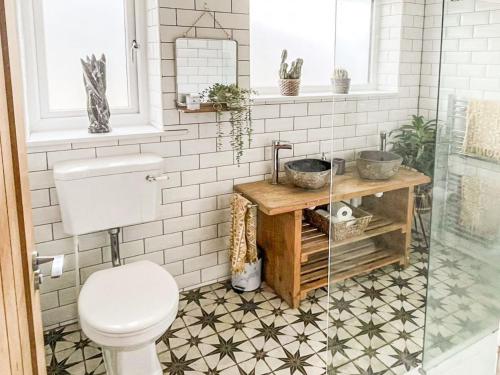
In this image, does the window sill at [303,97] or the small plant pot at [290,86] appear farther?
the small plant pot at [290,86]

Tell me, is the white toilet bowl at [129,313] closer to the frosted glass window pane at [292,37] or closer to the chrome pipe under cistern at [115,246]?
the chrome pipe under cistern at [115,246]

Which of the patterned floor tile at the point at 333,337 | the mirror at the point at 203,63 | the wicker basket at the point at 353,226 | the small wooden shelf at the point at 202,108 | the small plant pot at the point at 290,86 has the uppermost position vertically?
the mirror at the point at 203,63

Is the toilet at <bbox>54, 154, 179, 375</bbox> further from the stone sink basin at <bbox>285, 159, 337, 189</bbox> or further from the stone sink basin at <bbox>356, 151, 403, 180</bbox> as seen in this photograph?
the stone sink basin at <bbox>356, 151, 403, 180</bbox>

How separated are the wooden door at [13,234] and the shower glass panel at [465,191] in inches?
60.5

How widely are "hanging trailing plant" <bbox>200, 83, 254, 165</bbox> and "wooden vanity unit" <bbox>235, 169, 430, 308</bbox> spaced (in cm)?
29

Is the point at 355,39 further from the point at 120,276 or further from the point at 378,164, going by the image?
the point at 120,276

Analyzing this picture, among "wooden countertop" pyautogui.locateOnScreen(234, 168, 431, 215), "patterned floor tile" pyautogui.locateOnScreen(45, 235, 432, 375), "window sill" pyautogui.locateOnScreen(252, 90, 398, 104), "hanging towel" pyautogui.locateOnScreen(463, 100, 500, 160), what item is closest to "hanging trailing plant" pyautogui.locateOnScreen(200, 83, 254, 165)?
"window sill" pyautogui.locateOnScreen(252, 90, 398, 104)

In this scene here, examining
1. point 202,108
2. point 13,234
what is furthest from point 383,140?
point 13,234

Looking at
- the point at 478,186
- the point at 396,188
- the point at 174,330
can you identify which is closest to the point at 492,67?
the point at 478,186

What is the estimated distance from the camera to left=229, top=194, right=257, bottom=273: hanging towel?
2617 mm

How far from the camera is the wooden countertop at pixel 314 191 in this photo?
83.0 inches

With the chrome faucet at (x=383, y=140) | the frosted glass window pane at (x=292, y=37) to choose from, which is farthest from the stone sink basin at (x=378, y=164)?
the frosted glass window pane at (x=292, y=37)

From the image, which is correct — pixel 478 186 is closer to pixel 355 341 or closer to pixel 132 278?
pixel 355 341

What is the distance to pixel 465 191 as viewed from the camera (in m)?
1.97
